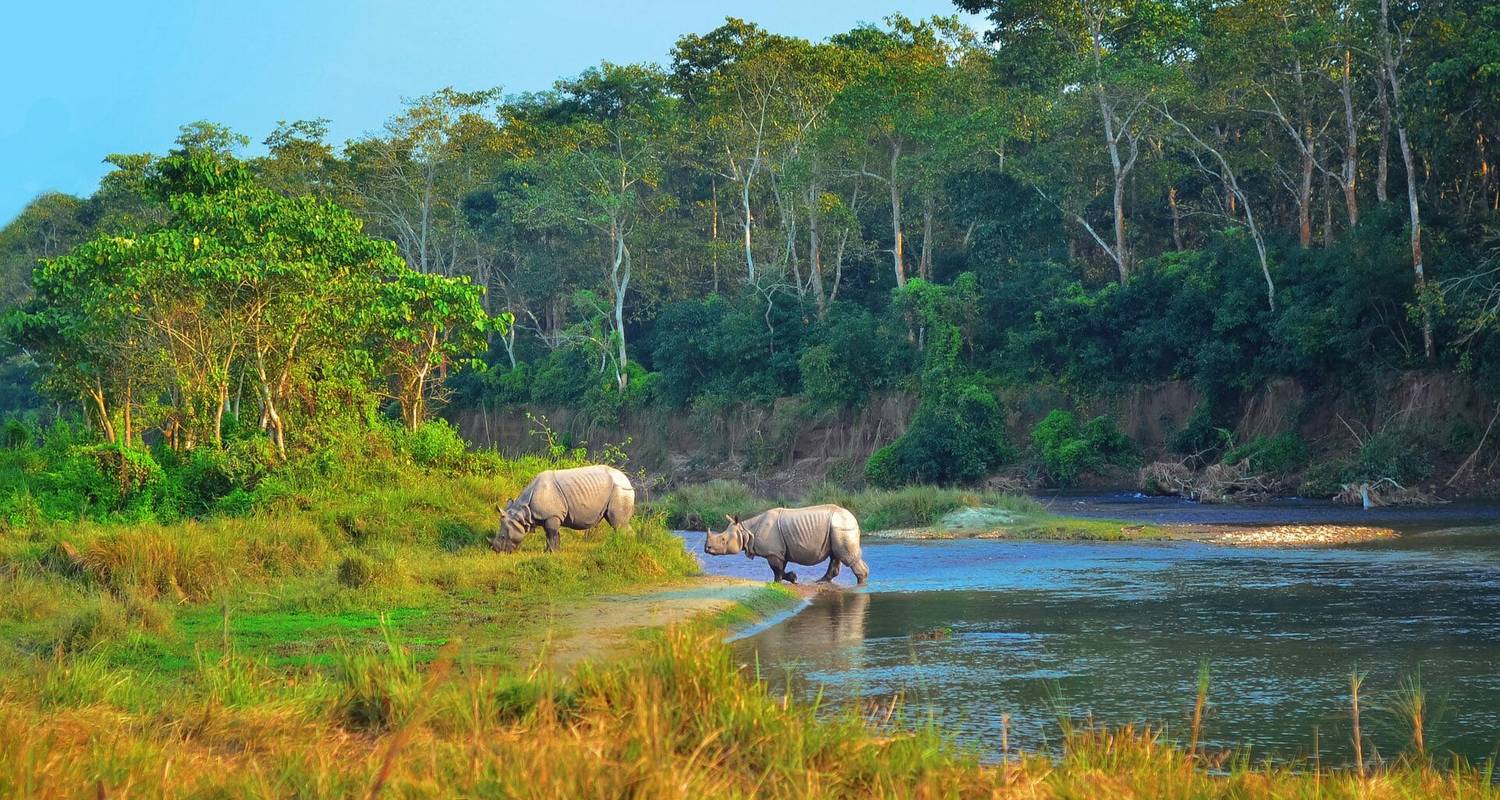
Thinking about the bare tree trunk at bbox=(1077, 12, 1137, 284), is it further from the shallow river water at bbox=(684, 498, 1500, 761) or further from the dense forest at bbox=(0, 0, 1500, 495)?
the shallow river water at bbox=(684, 498, 1500, 761)

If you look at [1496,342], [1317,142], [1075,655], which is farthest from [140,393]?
[1317,142]

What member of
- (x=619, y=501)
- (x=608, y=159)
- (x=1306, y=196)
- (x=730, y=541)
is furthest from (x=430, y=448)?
(x=608, y=159)

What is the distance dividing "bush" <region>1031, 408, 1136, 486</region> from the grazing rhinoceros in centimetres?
2269

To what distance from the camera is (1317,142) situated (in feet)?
129

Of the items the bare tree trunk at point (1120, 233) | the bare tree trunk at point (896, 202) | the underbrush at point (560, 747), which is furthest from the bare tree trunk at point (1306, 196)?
the underbrush at point (560, 747)

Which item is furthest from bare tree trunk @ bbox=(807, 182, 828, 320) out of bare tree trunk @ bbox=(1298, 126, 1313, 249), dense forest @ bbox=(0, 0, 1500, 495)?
bare tree trunk @ bbox=(1298, 126, 1313, 249)

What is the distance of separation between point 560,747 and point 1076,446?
35090 millimetres

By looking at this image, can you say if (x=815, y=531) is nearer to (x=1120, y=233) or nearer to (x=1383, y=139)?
(x=1383, y=139)

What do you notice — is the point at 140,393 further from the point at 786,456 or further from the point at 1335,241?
the point at 1335,241

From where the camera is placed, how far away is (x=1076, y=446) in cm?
3975

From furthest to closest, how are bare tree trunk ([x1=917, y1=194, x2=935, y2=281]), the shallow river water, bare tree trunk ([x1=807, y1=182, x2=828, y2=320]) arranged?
bare tree trunk ([x1=807, y1=182, x2=828, y2=320]) < bare tree trunk ([x1=917, y1=194, x2=935, y2=281]) < the shallow river water

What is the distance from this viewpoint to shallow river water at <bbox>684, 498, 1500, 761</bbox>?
9828 mm

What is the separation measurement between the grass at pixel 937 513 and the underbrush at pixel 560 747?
16.1 metres

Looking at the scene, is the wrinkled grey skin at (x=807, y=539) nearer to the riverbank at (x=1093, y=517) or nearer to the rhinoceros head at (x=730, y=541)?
the rhinoceros head at (x=730, y=541)
